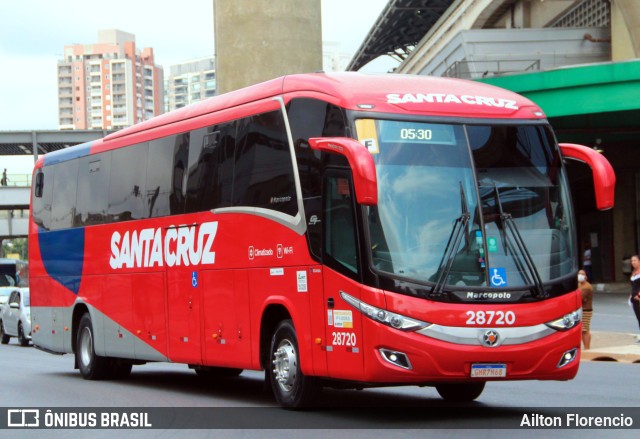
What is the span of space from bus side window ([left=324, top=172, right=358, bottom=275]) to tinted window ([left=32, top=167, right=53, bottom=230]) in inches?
391

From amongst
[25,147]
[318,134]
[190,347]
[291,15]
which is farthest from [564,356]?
[25,147]

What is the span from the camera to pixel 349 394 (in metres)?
15.4

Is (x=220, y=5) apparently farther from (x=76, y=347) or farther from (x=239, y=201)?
(x=239, y=201)

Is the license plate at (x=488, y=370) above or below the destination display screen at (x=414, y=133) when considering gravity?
below

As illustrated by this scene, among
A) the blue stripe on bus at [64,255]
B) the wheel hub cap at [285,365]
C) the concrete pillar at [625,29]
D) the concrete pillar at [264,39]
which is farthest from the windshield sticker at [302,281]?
the concrete pillar at [625,29]

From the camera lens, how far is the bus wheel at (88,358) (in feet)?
62.7

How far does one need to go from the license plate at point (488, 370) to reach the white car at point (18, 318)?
24457mm

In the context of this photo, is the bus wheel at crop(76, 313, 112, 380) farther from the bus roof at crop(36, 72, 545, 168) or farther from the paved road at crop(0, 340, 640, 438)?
the bus roof at crop(36, 72, 545, 168)

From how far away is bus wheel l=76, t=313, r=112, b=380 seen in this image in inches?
752

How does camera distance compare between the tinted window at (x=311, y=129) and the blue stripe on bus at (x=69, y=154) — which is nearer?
the tinted window at (x=311, y=129)

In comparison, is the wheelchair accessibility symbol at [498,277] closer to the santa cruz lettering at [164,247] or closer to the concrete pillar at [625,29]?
the santa cruz lettering at [164,247]

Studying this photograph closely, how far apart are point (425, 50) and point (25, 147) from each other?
27.0 meters

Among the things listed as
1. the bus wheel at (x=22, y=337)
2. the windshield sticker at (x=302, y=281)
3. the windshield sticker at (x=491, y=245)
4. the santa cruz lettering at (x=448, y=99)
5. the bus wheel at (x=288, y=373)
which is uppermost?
the santa cruz lettering at (x=448, y=99)

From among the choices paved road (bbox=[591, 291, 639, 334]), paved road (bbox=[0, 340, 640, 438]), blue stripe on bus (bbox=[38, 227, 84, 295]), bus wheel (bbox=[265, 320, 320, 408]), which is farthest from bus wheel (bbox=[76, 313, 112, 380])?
paved road (bbox=[591, 291, 639, 334])
